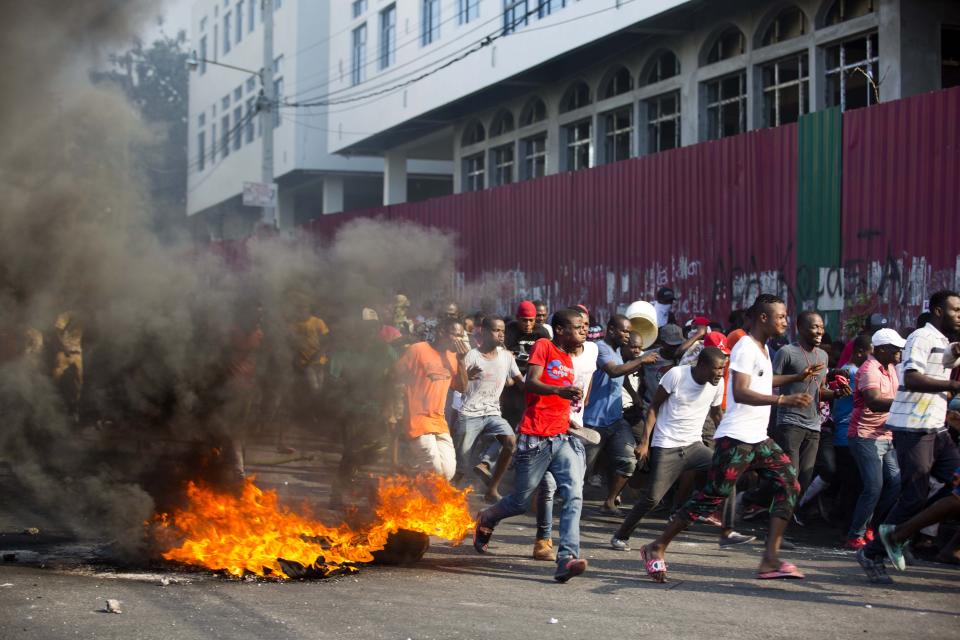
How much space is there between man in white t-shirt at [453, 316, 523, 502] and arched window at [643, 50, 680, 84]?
1223cm

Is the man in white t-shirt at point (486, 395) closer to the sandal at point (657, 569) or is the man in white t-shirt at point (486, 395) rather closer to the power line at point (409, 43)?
the sandal at point (657, 569)

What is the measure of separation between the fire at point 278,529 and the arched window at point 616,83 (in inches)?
616

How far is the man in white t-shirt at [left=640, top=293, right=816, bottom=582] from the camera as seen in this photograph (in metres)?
6.56

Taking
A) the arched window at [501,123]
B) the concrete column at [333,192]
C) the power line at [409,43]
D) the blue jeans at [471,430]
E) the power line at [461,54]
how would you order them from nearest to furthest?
the blue jeans at [471,430] → the power line at [461,54] → the power line at [409,43] → the arched window at [501,123] → the concrete column at [333,192]

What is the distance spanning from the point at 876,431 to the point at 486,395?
2895mm

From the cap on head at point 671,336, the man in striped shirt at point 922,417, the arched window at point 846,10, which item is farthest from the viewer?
the arched window at point 846,10

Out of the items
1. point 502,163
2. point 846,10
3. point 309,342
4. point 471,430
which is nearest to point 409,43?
point 502,163

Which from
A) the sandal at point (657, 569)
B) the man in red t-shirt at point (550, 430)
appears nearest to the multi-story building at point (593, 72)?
the man in red t-shirt at point (550, 430)

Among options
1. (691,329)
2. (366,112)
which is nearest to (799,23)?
(691,329)

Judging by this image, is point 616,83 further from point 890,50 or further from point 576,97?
point 890,50

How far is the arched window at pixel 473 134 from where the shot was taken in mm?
27797

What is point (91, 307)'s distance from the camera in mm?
7781

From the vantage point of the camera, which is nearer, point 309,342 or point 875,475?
point 875,475

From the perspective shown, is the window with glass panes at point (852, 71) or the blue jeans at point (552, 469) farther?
the window with glass panes at point (852, 71)
